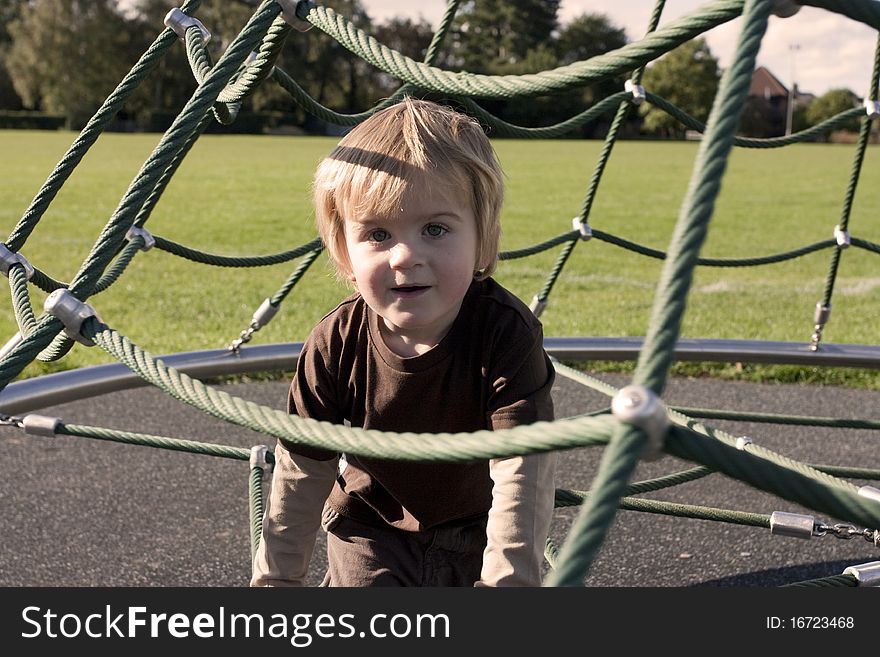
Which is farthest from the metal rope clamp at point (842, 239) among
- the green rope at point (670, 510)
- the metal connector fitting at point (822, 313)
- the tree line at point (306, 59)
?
the tree line at point (306, 59)

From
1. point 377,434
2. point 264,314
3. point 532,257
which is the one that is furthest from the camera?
point 532,257

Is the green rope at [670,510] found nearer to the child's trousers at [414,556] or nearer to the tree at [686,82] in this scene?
the child's trousers at [414,556]

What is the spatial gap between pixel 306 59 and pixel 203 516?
28.7 metres

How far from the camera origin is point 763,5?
69cm

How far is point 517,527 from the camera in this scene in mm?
1026

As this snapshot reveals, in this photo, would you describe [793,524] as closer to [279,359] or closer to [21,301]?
[21,301]

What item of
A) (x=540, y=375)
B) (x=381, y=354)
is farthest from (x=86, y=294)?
(x=540, y=375)

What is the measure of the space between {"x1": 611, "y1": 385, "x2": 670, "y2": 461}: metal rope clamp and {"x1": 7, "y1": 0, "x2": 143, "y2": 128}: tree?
31.7 metres

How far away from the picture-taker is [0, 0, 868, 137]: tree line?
27922 millimetres

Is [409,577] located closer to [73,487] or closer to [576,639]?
[576,639]

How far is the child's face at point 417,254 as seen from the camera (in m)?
1.03

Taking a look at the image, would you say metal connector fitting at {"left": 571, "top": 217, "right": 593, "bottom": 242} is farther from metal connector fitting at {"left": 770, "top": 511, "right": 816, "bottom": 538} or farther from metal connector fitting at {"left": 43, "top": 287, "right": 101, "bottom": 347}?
metal connector fitting at {"left": 43, "top": 287, "right": 101, "bottom": 347}

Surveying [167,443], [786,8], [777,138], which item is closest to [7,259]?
[167,443]

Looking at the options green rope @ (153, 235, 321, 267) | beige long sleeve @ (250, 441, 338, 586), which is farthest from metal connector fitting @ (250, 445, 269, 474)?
green rope @ (153, 235, 321, 267)
